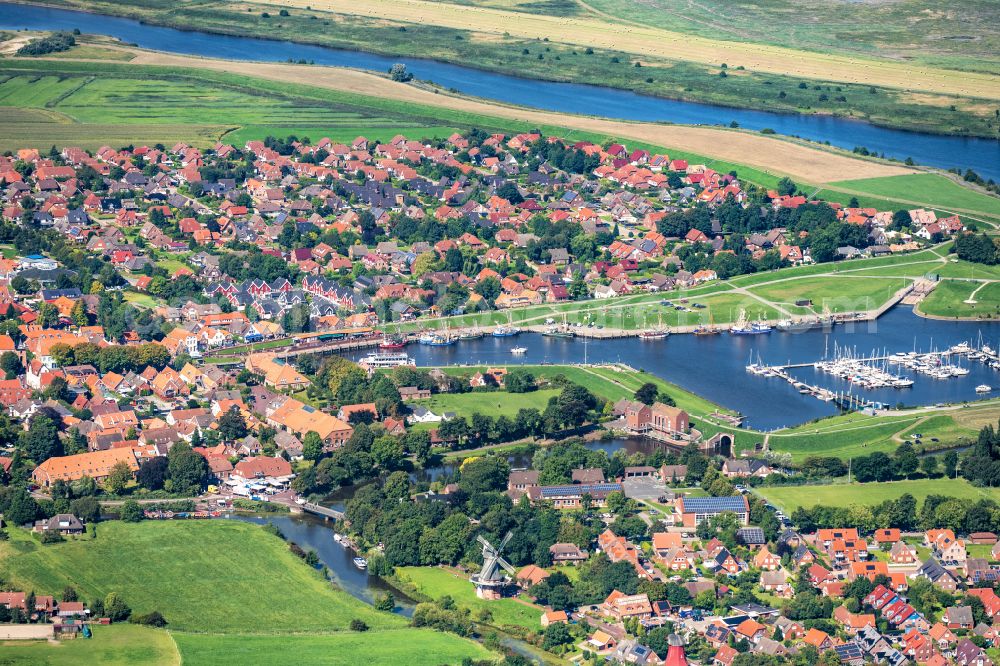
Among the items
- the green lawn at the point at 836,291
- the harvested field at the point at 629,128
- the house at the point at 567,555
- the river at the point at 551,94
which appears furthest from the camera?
the river at the point at 551,94

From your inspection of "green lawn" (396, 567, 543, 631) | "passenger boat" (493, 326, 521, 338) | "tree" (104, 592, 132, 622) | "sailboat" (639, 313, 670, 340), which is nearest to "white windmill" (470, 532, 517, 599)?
"green lawn" (396, 567, 543, 631)

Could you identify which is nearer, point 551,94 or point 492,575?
point 492,575

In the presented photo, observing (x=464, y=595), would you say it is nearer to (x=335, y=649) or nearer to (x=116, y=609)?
(x=335, y=649)

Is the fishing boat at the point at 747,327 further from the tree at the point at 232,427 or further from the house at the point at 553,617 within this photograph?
the house at the point at 553,617

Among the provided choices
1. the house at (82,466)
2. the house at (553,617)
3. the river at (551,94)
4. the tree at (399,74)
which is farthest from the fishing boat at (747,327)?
the tree at (399,74)

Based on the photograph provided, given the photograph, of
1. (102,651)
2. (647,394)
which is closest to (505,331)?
(647,394)

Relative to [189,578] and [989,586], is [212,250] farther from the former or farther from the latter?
[989,586]
